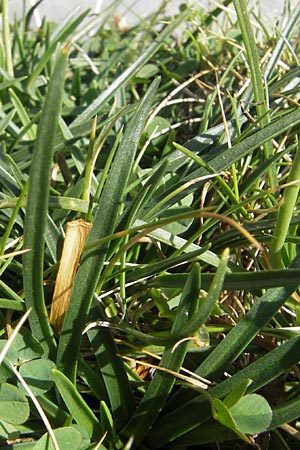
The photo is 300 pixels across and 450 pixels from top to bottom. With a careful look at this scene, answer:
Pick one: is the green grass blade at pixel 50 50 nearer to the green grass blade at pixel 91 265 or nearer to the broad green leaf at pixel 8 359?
the green grass blade at pixel 91 265

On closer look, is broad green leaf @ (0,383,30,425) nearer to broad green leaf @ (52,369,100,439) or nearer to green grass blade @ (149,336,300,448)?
broad green leaf @ (52,369,100,439)

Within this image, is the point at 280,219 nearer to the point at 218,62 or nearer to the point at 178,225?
the point at 178,225

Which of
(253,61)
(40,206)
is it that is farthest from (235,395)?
(253,61)

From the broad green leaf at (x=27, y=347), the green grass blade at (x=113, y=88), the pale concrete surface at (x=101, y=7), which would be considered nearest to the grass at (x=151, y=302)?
the broad green leaf at (x=27, y=347)

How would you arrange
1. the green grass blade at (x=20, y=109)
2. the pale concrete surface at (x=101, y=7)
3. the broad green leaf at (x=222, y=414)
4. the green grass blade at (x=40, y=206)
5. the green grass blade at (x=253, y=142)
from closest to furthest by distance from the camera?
the green grass blade at (x=40, y=206) → the broad green leaf at (x=222, y=414) → the green grass blade at (x=253, y=142) → the green grass blade at (x=20, y=109) → the pale concrete surface at (x=101, y=7)

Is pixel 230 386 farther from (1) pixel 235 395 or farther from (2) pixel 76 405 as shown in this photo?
(2) pixel 76 405

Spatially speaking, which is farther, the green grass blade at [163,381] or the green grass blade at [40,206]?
the green grass blade at [163,381]

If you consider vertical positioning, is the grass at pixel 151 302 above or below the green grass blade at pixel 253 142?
below
